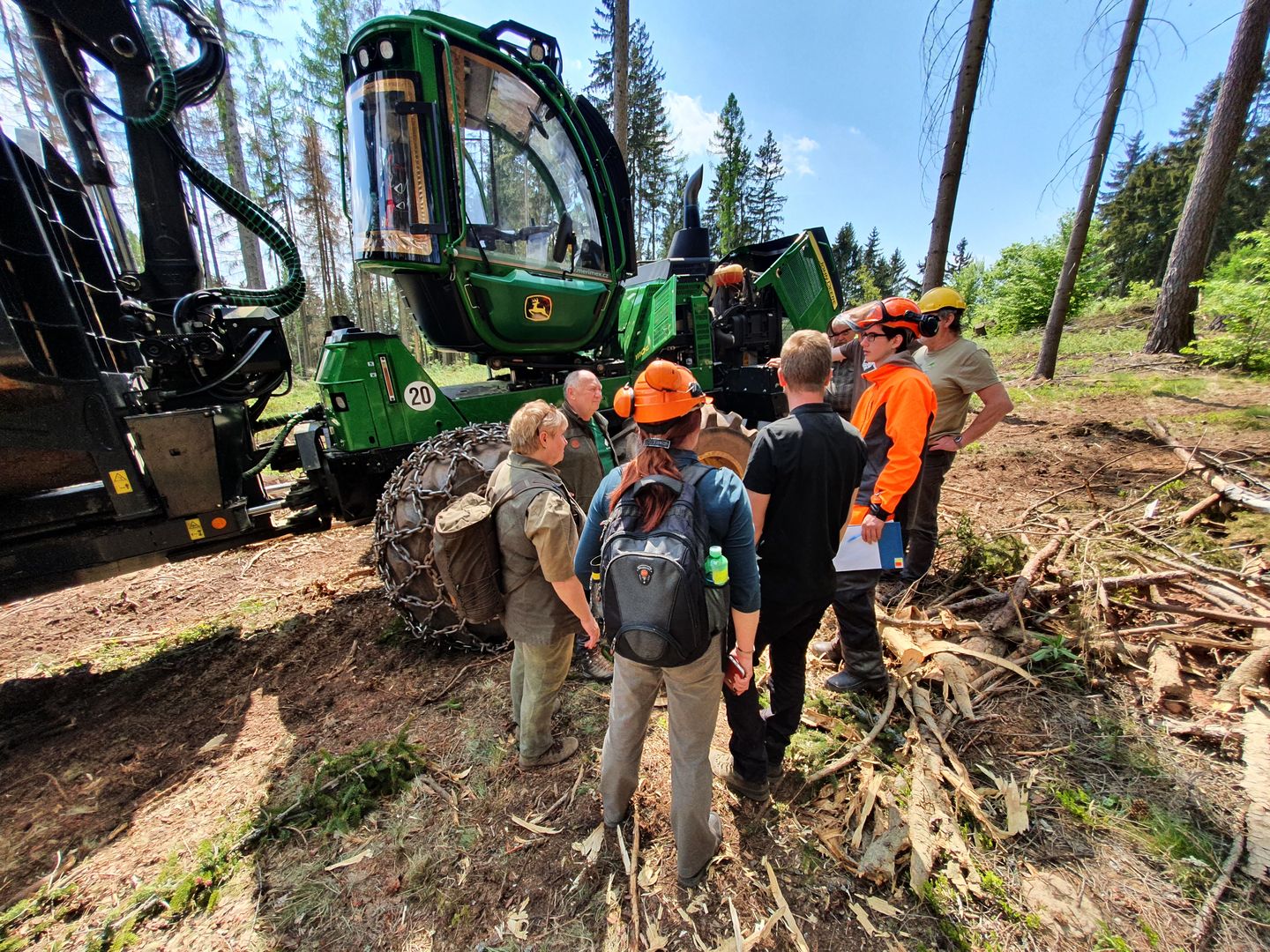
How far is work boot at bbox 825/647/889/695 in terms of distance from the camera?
8.84ft

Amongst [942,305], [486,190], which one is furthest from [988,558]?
[486,190]

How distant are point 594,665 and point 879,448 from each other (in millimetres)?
2011

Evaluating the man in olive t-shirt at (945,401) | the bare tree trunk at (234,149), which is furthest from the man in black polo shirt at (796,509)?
the bare tree trunk at (234,149)

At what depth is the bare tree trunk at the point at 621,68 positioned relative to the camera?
10695 millimetres

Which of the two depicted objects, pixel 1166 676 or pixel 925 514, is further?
pixel 925 514

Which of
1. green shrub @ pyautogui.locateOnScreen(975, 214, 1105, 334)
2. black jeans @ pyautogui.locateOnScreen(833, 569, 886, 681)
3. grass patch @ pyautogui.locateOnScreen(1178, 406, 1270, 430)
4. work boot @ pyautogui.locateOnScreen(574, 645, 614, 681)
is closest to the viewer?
black jeans @ pyautogui.locateOnScreen(833, 569, 886, 681)

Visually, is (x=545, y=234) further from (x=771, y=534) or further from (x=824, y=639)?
(x=824, y=639)

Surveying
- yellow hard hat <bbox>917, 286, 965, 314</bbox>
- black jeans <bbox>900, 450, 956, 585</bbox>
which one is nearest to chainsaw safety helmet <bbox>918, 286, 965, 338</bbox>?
yellow hard hat <bbox>917, 286, 965, 314</bbox>

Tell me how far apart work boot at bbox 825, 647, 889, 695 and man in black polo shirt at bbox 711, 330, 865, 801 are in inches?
25.7

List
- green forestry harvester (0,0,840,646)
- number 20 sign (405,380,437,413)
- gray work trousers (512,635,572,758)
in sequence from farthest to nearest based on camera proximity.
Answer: number 20 sign (405,380,437,413)
green forestry harvester (0,0,840,646)
gray work trousers (512,635,572,758)

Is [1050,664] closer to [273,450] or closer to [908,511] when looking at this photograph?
[908,511]

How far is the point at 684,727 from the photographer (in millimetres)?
1842

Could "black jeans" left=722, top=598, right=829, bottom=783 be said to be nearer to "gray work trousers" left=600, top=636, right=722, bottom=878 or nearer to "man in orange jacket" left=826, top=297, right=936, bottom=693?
"gray work trousers" left=600, top=636, right=722, bottom=878

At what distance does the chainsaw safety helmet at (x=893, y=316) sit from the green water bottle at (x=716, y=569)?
5.52ft
